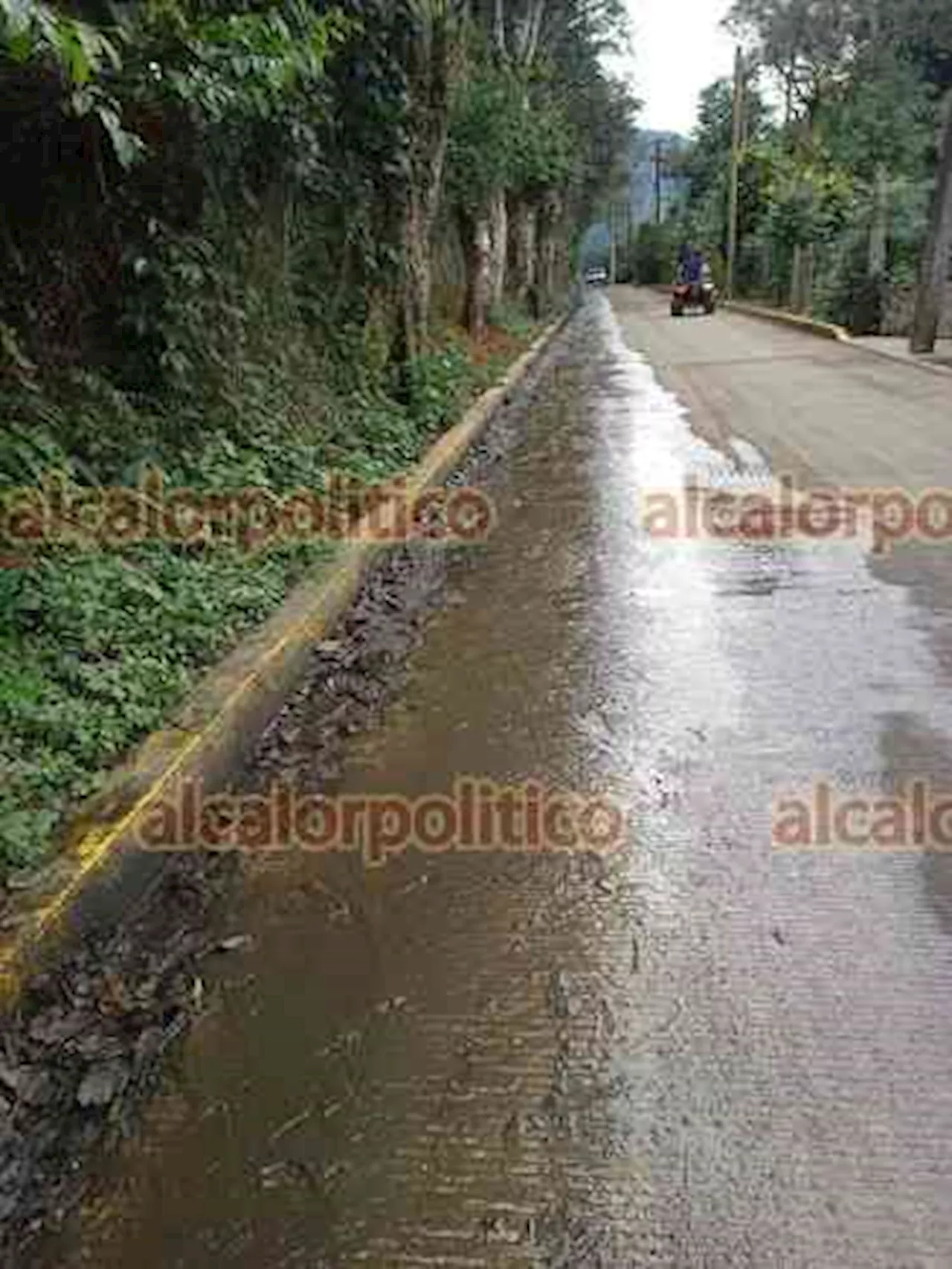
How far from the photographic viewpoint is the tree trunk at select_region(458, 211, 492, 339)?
55.7ft

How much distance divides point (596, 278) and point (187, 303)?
313 feet

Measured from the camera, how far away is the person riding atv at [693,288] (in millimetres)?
33438

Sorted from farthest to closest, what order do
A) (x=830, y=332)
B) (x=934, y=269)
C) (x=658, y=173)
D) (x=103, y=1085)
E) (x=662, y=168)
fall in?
(x=658, y=173)
(x=662, y=168)
(x=830, y=332)
(x=934, y=269)
(x=103, y=1085)

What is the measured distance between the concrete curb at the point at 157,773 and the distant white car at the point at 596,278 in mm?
86599

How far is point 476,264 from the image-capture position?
1741cm

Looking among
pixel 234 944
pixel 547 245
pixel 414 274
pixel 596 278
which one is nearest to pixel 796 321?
pixel 547 245

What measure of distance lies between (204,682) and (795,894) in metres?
2.21

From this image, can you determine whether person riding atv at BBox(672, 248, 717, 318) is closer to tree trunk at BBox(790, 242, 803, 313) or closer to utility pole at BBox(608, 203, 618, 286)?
tree trunk at BBox(790, 242, 803, 313)

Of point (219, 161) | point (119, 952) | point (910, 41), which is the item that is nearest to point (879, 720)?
point (119, 952)

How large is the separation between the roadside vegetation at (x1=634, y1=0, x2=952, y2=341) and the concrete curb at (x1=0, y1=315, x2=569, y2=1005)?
14.8 metres

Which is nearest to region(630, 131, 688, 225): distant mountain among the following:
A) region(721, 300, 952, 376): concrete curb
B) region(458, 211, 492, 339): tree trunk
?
region(721, 300, 952, 376): concrete curb

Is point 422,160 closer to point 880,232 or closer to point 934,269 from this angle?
point 934,269

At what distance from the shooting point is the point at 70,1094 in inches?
94.9

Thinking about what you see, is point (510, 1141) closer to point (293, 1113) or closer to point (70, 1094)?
point (293, 1113)
